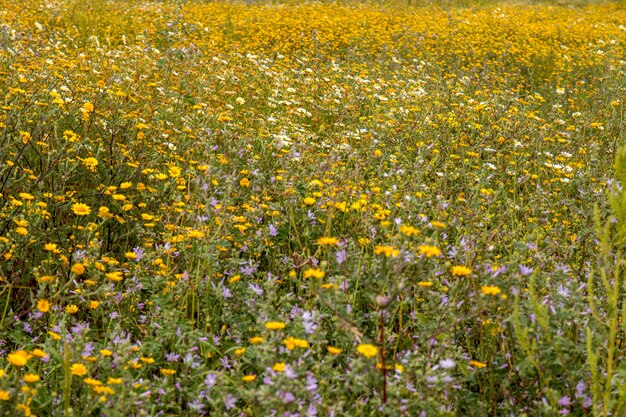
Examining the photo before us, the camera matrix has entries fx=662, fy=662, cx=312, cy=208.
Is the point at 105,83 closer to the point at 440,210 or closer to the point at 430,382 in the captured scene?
the point at 440,210

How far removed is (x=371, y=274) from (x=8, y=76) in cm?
274

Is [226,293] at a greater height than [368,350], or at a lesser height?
lesser

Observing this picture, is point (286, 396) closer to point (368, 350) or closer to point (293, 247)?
point (368, 350)

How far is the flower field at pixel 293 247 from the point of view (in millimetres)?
1814

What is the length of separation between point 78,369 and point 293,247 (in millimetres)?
1344

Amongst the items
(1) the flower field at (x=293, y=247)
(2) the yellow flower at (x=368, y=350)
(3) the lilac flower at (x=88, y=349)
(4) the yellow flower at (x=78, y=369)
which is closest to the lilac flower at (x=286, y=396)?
(1) the flower field at (x=293, y=247)

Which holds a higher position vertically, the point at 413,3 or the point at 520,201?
the point at 413,3

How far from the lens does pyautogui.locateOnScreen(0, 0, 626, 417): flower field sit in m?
1.81

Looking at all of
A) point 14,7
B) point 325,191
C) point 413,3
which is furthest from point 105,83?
point 413,3

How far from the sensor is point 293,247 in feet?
9.89


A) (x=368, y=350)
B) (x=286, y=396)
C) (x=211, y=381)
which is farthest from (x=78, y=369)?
(x=368, y=350)

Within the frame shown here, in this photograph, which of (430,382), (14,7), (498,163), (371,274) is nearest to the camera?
(430,382)

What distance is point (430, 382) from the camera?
5.71ft

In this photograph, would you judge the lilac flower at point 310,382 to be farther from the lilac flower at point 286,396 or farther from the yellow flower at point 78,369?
the yellow flower at point 78,369
